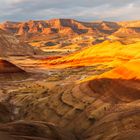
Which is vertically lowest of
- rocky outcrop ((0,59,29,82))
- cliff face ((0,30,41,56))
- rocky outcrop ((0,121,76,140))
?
cliff face ((0,30,41,56))

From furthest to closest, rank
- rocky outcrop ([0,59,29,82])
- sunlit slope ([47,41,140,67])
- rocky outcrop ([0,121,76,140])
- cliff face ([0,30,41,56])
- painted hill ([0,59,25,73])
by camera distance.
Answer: cliff face ([0,30,41,56]) → sunlit slope ([47,41,140,67]) → painted hill ([0,59,25,73]) → rocky outcrop ([0,59,29,82]) → rocky outcrop ([0,121,76,140])

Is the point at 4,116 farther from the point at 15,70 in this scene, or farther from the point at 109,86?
the point at 15,70

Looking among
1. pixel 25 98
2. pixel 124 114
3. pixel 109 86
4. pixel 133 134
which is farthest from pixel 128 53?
pixel 133 134

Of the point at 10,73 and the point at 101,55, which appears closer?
the point at 10,73

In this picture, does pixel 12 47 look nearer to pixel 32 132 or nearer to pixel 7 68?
pixel 7 68

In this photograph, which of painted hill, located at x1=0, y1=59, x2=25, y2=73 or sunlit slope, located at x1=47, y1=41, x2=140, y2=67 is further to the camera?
sunlit slope, located at x1=47, y1=41, x2=140, y2=67

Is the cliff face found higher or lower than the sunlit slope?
lower

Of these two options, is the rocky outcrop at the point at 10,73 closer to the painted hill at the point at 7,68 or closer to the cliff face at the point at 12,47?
the painted hill at the point at 7,68

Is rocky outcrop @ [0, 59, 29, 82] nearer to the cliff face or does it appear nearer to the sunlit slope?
the sunlit slope

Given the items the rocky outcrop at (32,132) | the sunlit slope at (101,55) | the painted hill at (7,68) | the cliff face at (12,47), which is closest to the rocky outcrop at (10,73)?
the painted hill at (7,68)

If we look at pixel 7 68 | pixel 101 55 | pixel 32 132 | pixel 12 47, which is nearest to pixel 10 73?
pixel 7 68

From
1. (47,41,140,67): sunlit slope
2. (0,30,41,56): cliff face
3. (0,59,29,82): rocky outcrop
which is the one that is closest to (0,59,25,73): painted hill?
(0,59,29,82): rocky outcrop
